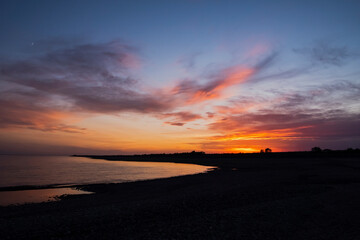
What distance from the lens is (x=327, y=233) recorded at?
11711 mm

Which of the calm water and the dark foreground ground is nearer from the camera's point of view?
the dark foreground ground

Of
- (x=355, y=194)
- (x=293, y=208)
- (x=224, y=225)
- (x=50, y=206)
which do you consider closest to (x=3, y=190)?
(x=50, y=206)

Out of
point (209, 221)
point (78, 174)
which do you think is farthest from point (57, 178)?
point (209, 221)

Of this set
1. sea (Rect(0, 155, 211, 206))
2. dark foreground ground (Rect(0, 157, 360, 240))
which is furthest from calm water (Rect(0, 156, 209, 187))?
dark foreground ground (Rect(0, 157, 360, 240))

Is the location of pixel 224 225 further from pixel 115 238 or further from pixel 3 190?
pixel 3 190

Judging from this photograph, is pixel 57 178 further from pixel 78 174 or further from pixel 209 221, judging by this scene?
pixel 209 221

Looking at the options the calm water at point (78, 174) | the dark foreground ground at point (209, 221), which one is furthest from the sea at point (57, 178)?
the dark foreground ground at point (209, 221)

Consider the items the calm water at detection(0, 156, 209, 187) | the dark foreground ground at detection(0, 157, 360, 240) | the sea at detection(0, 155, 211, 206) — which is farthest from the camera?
the calm water at detection(0, 156, 209, 187)

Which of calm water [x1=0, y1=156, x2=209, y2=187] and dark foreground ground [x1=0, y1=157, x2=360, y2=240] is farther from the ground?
dark foreground ground [x1=0, y1=157, x2=360, y2=240]

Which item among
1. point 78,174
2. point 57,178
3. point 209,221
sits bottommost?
point 78,174

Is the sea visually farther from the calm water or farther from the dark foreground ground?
the dark foreground ground

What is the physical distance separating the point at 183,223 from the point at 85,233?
5.08 metres

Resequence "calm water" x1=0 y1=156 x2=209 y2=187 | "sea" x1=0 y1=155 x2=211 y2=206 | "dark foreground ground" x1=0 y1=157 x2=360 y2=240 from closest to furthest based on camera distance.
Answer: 1. "dark foreground ground" x1=0 y1=157 x2=360 y2=240
2. "sea" x1=0 y1=155 x2=211 y2=206
3. "calm water" x1=0 y1=156 x2=209 y2=187

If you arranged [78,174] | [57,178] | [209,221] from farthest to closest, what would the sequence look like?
[78,174]
[57,178]
[209,221]
